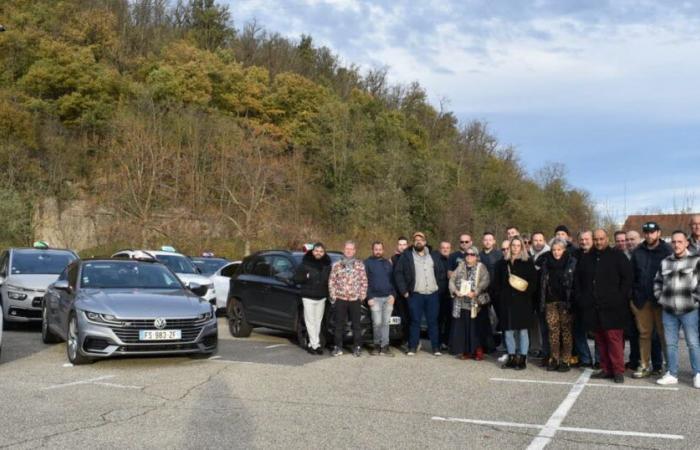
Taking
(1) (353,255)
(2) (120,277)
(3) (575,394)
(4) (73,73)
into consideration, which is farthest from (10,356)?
(4) (73,73)

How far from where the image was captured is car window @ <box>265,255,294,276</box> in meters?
13.3

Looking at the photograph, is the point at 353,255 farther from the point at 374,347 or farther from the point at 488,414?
the point at 488,414

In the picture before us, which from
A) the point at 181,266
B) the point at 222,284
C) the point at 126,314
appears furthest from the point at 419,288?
the point at 181,266

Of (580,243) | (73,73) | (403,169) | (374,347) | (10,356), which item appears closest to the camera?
(580,243)

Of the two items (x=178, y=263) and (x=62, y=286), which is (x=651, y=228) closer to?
(x=62, y=286)

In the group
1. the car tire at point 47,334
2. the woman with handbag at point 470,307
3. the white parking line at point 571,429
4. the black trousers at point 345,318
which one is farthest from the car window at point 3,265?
the white parking line at point 571,429

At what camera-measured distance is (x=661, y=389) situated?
8789mm

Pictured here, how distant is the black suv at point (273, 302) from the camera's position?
12203 mm

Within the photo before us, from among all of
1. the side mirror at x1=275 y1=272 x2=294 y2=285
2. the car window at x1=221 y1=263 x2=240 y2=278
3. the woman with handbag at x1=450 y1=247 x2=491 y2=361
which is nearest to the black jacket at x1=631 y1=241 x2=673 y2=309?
the woman with handbag at x1=450 y1=247 x2=491 y2=361

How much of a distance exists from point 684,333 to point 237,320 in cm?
820

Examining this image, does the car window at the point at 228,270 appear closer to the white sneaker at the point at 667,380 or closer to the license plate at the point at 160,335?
the license plate at the point at 160,335

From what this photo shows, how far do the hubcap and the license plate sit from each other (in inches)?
42.3

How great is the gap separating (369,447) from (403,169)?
4711 cm

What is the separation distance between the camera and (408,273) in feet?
38.4
